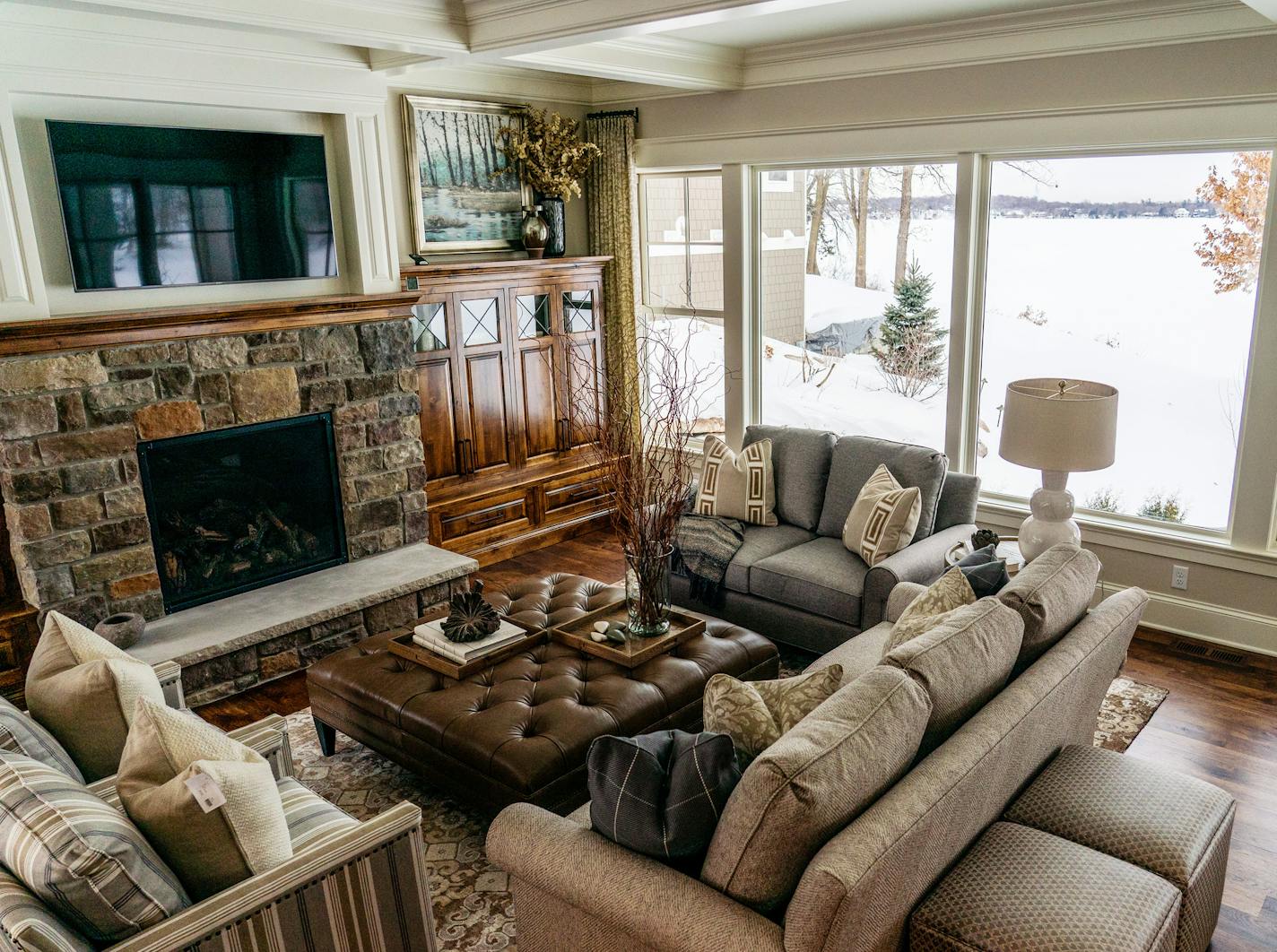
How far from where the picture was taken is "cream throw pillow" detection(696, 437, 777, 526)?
475 cm

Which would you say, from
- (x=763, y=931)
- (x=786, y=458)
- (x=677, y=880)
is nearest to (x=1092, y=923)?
(x=763, y=931)

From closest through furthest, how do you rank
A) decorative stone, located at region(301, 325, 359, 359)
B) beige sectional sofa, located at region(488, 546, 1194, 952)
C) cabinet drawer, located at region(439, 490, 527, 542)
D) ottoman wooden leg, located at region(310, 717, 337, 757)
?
beige sectional sofa, located at region(488, 546, 1194, 952) → ottoman wooden leg, located at region(310, 717, 337, 757) → decorative stone, located at region(301, 325, 359, 359) → cabinet drawer, located at region(439, 490, 527, 542)

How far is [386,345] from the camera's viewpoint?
16.0ft

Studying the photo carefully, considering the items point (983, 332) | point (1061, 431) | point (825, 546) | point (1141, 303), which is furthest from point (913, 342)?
point (1061, 431)

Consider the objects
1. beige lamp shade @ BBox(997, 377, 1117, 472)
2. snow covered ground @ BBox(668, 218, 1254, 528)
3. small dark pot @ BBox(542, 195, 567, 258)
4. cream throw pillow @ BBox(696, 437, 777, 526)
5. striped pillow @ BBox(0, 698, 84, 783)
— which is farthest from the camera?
small dark pot @ BBox(542, 195, 567, 258)

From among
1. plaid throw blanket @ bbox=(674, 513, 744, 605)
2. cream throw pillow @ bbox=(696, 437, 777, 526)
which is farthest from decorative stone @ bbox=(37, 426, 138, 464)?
cream throw pillow @ bbox=(696, 437, 777, 526)

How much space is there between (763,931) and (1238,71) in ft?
13.1

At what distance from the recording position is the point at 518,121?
5.77 metres

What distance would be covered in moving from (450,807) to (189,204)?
2.79m

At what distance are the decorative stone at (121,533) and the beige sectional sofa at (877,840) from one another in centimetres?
268

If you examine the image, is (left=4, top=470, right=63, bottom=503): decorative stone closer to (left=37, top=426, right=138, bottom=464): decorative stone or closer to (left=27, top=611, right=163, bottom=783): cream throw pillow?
(left=37, top=426, right=138, bottom=464): decorative stone

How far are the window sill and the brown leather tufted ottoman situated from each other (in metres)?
2.07

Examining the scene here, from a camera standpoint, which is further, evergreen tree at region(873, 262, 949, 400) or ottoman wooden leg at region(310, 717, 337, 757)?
evergreen tree at region(873, 262, 949, 400)

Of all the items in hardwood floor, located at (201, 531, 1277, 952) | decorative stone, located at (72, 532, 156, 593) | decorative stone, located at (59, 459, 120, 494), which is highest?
decorative stone, located at (59, 459, 120, 494)
